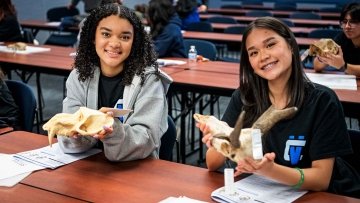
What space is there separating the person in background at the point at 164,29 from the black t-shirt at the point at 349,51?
4.62 ft

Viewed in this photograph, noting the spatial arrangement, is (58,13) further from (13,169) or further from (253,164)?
(253,164)

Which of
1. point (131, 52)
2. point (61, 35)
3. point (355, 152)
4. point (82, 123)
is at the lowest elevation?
point (61, 35)

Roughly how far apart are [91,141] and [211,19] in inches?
230

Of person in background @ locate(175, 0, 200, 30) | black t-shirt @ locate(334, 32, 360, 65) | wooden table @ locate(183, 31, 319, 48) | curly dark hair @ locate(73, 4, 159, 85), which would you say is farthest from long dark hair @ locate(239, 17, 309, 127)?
person in background @ locate(175, 0, 200, 30)

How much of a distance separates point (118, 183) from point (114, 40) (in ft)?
2.39

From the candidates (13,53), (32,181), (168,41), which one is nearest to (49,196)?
(32,181)

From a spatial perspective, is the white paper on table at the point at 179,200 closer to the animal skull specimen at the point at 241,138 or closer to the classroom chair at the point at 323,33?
the animal skull specimen at the point at 241,138

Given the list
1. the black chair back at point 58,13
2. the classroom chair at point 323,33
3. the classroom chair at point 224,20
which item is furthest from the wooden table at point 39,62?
the black chair back at point 58,13

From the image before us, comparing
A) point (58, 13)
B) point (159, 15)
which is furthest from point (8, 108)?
point (58, 13)

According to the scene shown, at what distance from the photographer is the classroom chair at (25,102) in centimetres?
263

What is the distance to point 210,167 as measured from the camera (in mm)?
1689

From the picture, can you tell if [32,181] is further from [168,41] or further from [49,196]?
[168,41]

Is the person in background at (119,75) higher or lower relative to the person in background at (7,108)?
higher

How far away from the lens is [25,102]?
268 cm
